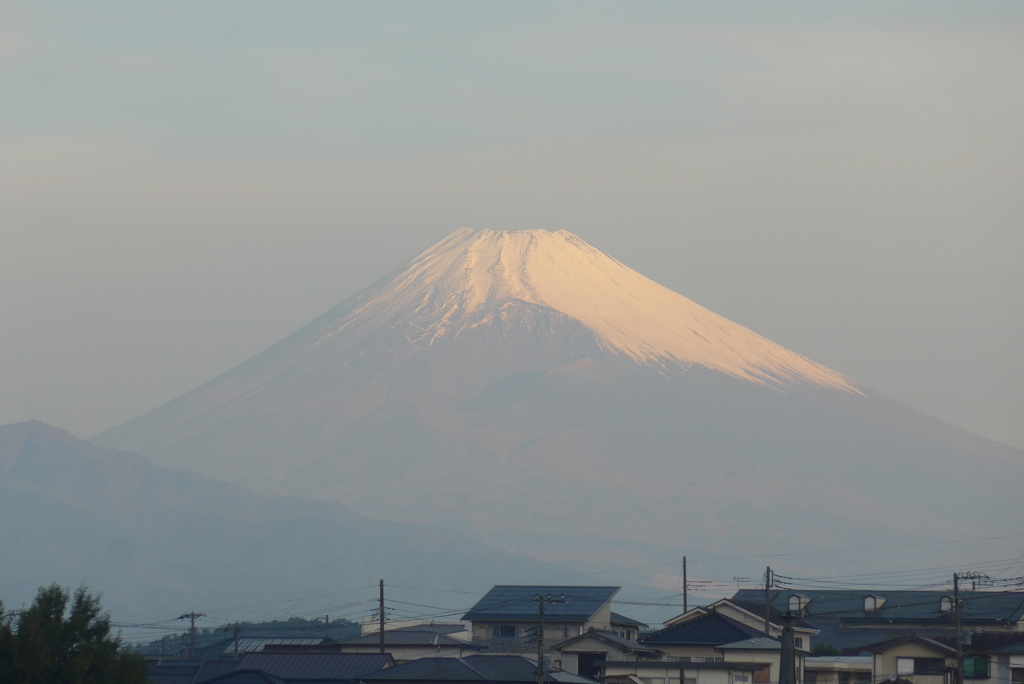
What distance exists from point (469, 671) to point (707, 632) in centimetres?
1182

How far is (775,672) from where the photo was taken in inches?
1689

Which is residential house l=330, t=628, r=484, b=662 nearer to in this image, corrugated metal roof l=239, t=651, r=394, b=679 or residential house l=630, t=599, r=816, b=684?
corrugated metal roof l=239, t=651, r=394, b=679

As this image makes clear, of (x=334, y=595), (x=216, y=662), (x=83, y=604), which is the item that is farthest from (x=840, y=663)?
(x=334, y=595)

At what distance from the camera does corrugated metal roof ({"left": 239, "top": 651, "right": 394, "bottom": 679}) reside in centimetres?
4056

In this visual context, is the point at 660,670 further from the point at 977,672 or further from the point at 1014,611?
the point at 1014,611

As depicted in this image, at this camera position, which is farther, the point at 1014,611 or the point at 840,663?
the point at 1014,611

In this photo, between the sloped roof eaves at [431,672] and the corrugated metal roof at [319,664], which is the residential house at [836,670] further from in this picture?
the corrugated metal roof at [319,664]

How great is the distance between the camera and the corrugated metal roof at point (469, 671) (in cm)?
3725

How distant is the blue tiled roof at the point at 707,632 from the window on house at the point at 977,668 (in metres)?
6.37

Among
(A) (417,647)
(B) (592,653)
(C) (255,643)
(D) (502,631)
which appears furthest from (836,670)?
(C) (255,643)

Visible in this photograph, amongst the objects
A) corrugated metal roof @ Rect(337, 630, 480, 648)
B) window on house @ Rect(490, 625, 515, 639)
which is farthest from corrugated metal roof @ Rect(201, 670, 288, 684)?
window on house @ Rect(490, 625, 515, 639)

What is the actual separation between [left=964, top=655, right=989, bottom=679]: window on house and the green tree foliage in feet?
84.4

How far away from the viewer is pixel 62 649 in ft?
101

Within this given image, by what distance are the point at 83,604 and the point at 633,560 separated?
172m
